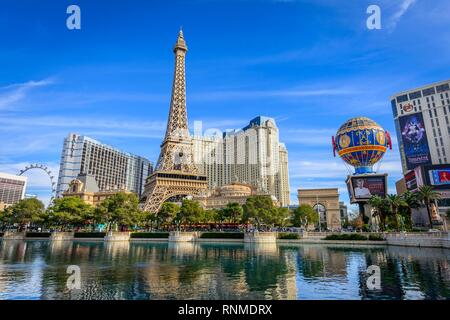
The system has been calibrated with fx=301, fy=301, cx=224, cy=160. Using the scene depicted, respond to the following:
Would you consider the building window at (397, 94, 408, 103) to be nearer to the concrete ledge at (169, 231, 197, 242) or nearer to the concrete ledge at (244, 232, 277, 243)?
the concrete ledge at (244, 232, 277, 243)

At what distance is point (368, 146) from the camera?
2896 inches

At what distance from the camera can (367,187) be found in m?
74.8

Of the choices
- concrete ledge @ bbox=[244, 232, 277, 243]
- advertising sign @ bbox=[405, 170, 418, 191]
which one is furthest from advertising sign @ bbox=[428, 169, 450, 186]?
concrete ledge @ bbox=[244, 232, 277, 243]

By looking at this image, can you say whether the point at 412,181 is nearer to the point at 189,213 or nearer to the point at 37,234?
the point at 189,213

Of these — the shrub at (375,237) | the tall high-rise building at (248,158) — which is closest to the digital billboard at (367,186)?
the shrub at (375,237)

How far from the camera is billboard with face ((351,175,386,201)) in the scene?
73.9m

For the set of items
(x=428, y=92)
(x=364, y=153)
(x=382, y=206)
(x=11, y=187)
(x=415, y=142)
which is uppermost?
(x=428, y=92)

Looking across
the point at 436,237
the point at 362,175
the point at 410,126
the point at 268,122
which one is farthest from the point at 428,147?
the point at 436,237

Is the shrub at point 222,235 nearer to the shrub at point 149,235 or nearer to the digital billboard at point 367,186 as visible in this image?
the shrub at point 149,235

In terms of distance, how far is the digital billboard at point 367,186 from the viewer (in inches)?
2911


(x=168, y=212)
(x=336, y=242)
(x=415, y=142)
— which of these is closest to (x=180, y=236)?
(x=168, y=212)

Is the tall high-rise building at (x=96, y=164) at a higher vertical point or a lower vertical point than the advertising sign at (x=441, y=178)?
higher

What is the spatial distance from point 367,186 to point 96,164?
131768 millimetres

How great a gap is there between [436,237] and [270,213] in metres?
32.3
